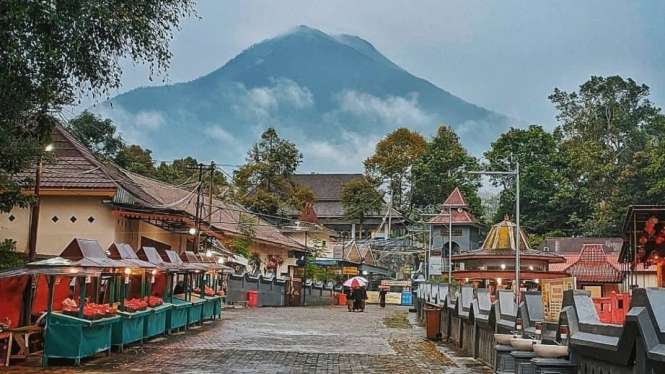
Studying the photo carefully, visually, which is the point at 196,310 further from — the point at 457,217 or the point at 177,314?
the point at 457,217

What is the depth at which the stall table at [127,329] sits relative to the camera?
55.7 ft

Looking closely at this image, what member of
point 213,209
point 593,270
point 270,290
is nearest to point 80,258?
point 270,290

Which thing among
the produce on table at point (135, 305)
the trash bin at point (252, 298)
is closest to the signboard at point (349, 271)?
the trash bin at point (252, 298)

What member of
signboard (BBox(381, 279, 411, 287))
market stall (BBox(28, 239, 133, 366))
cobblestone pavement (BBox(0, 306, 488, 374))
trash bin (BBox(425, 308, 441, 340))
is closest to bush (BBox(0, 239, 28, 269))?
cobblestone pavement (BBox(0, 306, 488, 374))

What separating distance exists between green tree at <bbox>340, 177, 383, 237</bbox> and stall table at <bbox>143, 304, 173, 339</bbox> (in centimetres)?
5505

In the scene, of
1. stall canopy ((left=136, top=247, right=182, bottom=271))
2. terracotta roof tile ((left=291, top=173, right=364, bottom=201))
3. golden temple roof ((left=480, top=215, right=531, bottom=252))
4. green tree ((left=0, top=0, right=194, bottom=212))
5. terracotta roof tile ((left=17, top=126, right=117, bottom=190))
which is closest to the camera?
green tree ((left=0, top=0, right=194, bottom=212))

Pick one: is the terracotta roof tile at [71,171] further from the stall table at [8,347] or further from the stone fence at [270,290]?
A: the stone fence at [270,290]

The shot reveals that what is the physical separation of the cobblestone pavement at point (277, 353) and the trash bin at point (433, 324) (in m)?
0.42

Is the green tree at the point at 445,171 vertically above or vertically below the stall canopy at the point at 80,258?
above

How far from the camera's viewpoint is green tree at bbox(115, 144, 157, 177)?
163 feet

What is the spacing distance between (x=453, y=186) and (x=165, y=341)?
5418 centimetres

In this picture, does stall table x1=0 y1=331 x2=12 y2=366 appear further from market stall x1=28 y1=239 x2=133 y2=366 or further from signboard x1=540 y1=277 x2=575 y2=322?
signboard x1=540 y1=277 x2=575 y2=322

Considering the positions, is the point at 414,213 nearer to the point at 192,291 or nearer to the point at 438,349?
the point at 192,291

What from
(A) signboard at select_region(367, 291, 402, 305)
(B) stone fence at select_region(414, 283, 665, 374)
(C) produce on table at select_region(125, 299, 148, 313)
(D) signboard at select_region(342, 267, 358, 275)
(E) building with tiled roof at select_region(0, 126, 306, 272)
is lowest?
(A) signboard at select_region(367, 291, 402, 305)
